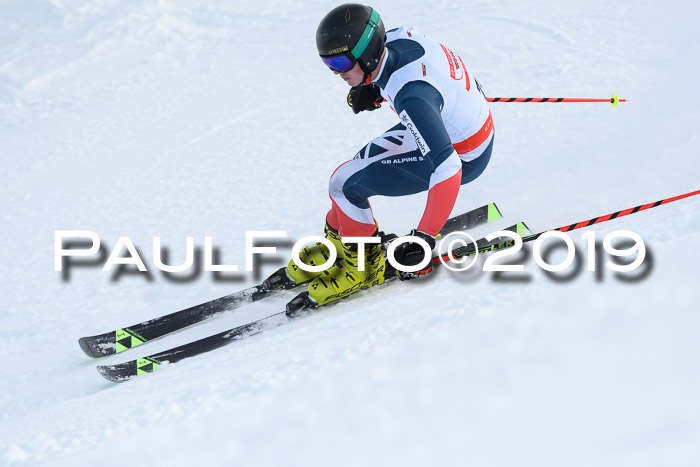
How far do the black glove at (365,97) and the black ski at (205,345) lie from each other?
924 millimetres

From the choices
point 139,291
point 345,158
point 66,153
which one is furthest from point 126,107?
point 139,291

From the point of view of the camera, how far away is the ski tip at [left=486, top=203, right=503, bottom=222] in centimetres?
486

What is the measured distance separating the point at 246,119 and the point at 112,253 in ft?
7.67

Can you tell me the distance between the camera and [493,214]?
16.0 ft

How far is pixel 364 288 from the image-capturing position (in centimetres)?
414

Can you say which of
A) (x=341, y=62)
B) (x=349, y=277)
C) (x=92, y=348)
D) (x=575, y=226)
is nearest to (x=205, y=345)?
(x=92, y=348)

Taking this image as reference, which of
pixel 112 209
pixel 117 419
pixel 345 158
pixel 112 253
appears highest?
pixel 345 158

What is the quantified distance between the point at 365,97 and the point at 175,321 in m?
1.70

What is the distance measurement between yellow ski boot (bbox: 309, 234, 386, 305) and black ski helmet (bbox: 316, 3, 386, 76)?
110cm

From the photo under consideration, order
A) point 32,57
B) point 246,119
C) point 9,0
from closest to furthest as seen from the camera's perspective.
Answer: point 246,119 < point 32,57 < point 9,0

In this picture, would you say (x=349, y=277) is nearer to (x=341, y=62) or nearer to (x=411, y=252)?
(x=411, y=252)

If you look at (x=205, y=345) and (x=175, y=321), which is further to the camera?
(x=175, y=321)

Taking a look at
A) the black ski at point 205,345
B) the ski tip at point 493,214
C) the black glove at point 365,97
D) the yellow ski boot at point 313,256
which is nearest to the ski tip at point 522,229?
the ski tip at point 493,214

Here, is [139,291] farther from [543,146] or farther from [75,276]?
[543,146]
